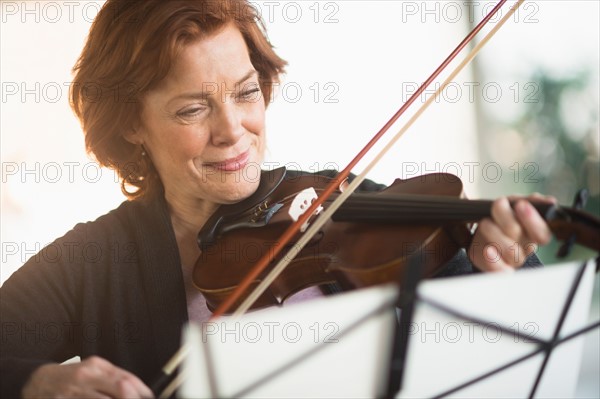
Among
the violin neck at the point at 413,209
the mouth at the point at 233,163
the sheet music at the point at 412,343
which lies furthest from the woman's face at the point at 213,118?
the sheet music at the point at 412,343

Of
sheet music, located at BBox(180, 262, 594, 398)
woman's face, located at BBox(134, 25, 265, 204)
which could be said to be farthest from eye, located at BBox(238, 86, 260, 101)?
sheet music, located at BBox(180, 262, 594, 398)

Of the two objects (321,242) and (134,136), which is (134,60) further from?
(321,242)

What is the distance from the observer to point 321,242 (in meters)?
0.96

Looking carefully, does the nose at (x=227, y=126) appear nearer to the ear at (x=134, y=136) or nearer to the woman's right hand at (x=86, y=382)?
the ear at (x=134, y=136)

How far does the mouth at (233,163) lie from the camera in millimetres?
1068

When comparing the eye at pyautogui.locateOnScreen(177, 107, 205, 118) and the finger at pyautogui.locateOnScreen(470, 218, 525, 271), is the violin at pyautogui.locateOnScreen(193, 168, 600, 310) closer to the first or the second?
the finger at pyautogui.locateOnScreen(470, 218, 525, 271)

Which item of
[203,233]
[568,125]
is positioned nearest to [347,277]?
[203,233]

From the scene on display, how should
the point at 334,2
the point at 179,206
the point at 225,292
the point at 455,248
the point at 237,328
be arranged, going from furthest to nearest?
1. the point at 334,2
2. the point at 179,206
3. the point at 225,292
4. the point at 455,248
5. the point at 237,328

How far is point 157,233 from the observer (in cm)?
112

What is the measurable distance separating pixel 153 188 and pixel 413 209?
55cm

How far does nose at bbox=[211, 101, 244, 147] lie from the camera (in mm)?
1041

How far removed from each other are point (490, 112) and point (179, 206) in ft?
4.98

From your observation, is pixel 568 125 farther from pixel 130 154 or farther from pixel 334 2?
pixel 130 154

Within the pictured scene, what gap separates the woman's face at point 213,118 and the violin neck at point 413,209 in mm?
212
